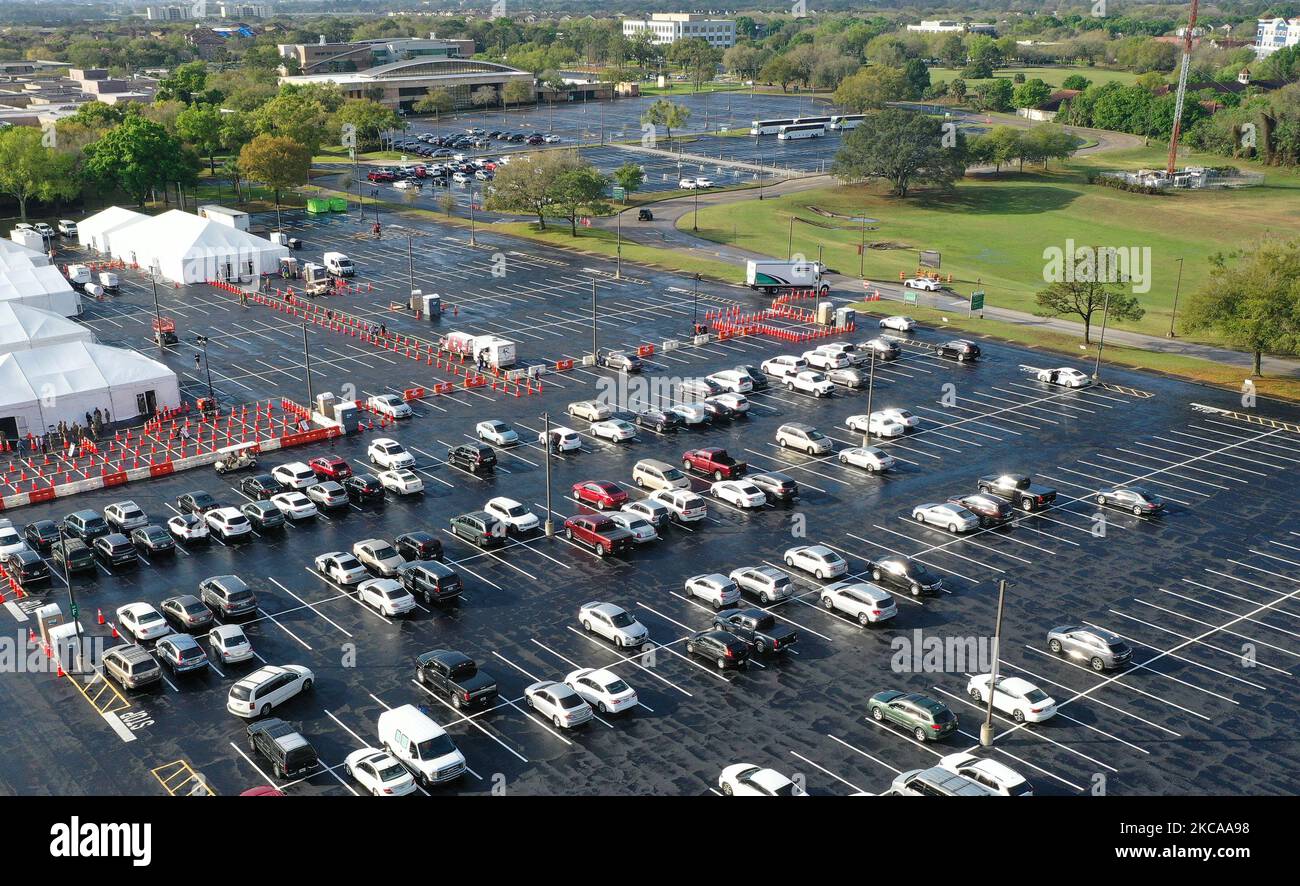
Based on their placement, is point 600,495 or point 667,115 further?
point 667,115

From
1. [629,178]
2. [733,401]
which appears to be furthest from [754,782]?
[629,178]

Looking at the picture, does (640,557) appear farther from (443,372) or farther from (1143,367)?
(1143,367)

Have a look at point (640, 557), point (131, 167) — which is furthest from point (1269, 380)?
point (131, 167)

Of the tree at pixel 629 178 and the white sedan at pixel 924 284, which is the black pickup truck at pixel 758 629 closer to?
the white sedan at pixel 924 284

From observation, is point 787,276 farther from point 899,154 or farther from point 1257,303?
point 899,154

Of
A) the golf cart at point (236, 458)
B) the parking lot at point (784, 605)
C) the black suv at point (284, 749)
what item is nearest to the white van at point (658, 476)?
the parking lot at point (784, 605)
